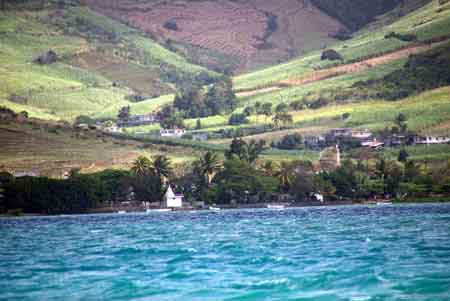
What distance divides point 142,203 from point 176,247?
122m

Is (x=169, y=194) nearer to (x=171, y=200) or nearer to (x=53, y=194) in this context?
(x=171, y=200)

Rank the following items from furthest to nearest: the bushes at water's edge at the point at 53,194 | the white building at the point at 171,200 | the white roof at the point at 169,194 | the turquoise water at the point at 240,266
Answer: the white roof at the point at 169,194, the white building at the point at 171,200, the bushes at water's edge at the point at 53,194, the turquoise water at the point at 240,266

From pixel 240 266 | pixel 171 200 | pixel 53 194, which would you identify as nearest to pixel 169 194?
pixel 171 200

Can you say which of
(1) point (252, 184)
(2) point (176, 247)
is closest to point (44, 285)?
(2) point (176, 247)

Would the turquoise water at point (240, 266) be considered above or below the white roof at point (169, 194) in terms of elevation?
below

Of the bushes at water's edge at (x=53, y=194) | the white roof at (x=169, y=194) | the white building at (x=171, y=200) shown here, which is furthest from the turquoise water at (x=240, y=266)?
the white roof at (x=169, y=194)

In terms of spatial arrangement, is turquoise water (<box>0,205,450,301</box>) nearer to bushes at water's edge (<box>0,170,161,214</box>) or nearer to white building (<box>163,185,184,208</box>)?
bushes at water's edge (<box>0,170,161,214</box>)

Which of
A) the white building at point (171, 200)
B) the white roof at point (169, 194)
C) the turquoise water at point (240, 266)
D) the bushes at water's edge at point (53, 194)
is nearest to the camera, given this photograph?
the turquoise water at point (240, 266)

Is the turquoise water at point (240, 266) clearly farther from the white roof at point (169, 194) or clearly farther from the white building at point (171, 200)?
the white roof at point (169, 194)

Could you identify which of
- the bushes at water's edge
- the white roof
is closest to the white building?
the white roof

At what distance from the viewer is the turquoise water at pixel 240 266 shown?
46281 mm

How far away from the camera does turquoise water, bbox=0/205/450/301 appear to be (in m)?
46.3

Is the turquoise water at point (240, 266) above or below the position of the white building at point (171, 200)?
below

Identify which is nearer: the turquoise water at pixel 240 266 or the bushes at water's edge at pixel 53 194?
the turquoise water at pixel 240 266
